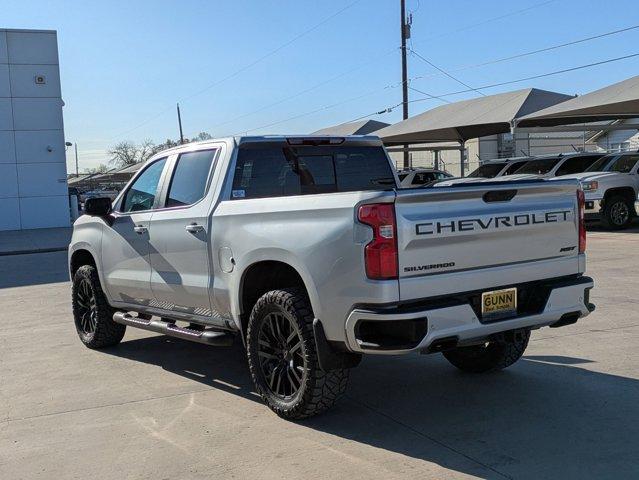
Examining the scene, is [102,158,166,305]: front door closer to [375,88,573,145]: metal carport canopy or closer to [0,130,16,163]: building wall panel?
[375,88,573,145]: metal carport canopy

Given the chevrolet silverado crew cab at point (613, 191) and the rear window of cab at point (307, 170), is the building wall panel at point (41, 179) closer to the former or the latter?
the chevrolet silverado crew cab at point (613, 191)

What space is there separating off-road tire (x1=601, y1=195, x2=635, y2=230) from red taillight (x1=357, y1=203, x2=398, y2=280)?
50.6 ft

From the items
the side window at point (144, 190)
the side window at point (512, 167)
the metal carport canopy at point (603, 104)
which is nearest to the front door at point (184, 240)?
the side window at point (144, 190)

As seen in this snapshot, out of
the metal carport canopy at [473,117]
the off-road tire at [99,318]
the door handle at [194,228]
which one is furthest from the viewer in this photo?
the metal carport canopy at [473,117]

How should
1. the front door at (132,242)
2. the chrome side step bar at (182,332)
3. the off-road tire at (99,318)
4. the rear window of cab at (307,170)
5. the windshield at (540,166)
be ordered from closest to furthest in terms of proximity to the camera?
the chrome side step bar at (182,332)
the rear window of cab at (307,170)
the front door at (132,242)
the off-road tire at (99,318)
the windshield at (540,166)

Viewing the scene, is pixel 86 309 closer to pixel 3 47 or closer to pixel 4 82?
pixel 4 82

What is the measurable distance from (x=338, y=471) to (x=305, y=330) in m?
0.94

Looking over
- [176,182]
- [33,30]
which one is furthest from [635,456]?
[33,30]

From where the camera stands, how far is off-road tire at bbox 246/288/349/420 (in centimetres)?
460

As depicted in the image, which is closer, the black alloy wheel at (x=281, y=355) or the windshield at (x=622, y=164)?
the black alloy wheel at (x=281, y=355)

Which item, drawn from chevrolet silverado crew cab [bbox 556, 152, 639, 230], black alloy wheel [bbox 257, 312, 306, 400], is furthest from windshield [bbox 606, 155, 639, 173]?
black alloy wheel [bbox 257, 312, 306, 400]

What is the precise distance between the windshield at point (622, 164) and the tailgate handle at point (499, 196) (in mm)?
15419

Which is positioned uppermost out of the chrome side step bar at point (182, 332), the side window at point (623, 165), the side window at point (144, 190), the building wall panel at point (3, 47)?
the building wall panel at point (3, 47)

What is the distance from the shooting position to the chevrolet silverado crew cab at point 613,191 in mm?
17703
